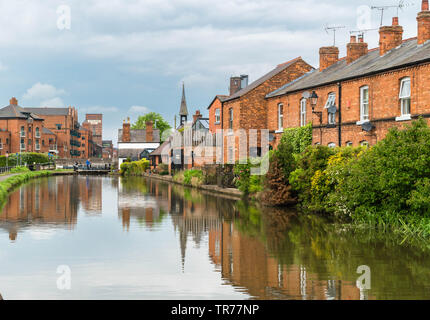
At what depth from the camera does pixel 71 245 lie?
12102 millimetres

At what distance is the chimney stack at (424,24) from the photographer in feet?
76.3

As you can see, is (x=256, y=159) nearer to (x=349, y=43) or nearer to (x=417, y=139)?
(x=349, y=43)

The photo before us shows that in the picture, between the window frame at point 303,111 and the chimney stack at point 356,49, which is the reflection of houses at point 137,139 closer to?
the window frame at point 303,111

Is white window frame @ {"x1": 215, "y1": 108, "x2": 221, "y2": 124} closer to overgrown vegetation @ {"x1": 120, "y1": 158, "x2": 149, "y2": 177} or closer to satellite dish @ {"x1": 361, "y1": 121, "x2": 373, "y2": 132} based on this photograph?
satellite dish @ {"x1": 361, "y1": 121, "x2": 373, "y2": 132}

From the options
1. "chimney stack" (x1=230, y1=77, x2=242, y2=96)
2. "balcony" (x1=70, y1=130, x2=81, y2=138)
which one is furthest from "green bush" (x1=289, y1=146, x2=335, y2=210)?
"balcony" (x1=70, y1=130, x2=81, y2=138)

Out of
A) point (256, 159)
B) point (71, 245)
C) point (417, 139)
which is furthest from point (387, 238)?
point (256, 159)

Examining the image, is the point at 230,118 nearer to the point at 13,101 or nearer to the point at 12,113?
the point at 12,113

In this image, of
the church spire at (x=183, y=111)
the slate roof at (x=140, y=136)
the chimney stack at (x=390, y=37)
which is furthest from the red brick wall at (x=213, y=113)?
the slate roof at (x=140, y=136)

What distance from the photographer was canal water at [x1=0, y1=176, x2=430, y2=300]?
7797mm

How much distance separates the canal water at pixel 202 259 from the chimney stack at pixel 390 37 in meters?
13.0

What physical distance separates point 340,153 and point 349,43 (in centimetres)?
1267

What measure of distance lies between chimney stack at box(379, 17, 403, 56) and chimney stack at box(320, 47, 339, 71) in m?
5.82

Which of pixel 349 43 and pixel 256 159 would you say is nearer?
pixel 256 159

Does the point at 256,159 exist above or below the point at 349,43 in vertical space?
below
